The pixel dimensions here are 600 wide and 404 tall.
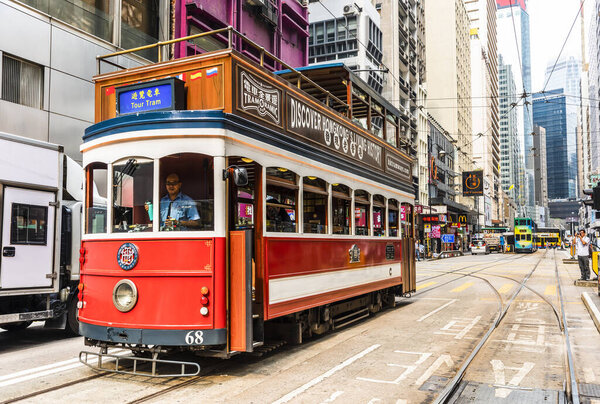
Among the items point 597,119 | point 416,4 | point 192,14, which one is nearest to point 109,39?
point 192,14

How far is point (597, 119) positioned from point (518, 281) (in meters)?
80.6

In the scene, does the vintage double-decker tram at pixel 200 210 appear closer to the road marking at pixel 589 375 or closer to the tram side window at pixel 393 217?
the road marking at pixel 589 375

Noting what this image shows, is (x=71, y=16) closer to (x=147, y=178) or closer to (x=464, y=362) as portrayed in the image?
(x=147, y=178)

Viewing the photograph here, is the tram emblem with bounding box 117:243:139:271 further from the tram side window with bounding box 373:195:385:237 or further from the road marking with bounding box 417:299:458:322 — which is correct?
the road marking with bounding box 417:299:458:322

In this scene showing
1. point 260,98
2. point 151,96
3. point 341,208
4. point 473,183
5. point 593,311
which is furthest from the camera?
point 473,183

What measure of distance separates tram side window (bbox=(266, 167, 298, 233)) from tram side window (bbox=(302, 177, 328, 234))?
30cm

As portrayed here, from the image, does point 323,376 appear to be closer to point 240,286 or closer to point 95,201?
point 240,286

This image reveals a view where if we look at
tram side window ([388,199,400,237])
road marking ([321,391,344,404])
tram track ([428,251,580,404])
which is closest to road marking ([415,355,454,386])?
tram track ([428,251,580,404])

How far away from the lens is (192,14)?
68.9ft

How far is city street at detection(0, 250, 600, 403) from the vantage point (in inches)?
223

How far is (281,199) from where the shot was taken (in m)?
7.52

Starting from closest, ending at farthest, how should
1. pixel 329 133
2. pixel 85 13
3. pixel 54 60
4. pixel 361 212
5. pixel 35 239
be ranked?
pixel 35 239 → pixel 329 133 → pixel 361 212 → pixel 54 60 → pixel 85 13

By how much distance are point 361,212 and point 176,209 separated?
15.6 ft

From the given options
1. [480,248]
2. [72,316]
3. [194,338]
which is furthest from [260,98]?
[480,248]
